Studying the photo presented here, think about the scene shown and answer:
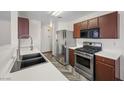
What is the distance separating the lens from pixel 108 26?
221 centimetres

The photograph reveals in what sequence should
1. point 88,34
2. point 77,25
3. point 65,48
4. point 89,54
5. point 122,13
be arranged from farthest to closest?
point 65,48, point 77,25, point 88,34, point 89,54, point 122,13

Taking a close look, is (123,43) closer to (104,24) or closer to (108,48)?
(108,48)

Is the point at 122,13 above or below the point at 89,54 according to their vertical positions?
above

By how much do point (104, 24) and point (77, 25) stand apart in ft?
4.12

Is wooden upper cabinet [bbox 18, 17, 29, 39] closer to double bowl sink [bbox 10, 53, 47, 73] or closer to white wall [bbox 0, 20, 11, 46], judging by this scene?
double bowl sink [bbox 10, 53, 47, 73]

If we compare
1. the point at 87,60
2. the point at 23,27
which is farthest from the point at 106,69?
the point at 23,27

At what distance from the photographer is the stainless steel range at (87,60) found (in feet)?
7.87

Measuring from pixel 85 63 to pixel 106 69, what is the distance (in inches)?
26.0

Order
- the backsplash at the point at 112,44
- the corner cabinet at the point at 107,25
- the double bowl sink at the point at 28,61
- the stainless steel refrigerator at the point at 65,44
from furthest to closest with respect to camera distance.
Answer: the stainless steel refrigerator at the point at 65,44
the backsplash at the point at 112,44
the corner cabinet at the point at 107,25
the double bowl sink at the point at 28,61

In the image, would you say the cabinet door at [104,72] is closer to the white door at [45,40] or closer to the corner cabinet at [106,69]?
the corner cabinet at [106,69]

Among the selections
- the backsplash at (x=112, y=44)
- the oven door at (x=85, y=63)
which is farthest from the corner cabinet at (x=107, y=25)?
the oven door at (x=85, y=63)

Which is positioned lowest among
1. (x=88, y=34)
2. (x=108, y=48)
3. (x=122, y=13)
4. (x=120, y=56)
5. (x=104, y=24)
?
(x=120, y=56)
